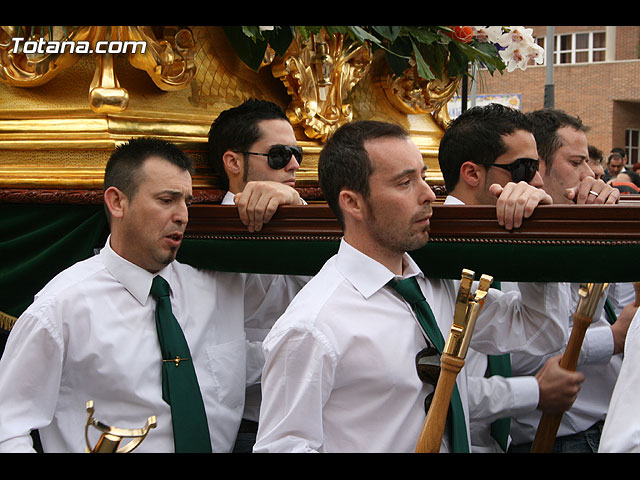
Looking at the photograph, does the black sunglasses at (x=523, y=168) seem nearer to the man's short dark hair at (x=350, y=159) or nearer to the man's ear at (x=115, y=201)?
the man's short dark hair at (x=350, y=159)

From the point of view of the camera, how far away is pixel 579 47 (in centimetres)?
2502

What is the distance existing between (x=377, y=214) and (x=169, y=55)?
1.27 m

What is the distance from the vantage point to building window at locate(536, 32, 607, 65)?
24812mm

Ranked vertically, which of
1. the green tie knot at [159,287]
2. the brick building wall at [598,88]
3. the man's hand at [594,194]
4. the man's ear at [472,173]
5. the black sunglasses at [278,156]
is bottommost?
the green tie knot at [159,287]

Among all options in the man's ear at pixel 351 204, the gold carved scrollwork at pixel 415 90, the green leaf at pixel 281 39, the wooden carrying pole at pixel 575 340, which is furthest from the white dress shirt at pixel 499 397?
the gold carved scrollwork at pixel 415 90

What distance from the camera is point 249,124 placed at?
3.18 metres

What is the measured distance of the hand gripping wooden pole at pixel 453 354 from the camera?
195cm

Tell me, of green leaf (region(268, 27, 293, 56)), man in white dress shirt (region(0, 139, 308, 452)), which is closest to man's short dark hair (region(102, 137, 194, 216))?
man in white dress shirt (region(0, 139, 308, 452))

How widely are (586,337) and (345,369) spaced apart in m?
1.24

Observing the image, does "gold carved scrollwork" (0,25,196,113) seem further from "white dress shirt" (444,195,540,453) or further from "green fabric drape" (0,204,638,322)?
"white dress shirt" (444,195,540,453)

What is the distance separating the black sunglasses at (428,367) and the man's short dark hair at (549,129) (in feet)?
5.35

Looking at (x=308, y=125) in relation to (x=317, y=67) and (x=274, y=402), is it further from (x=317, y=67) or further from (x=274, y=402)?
(x=274, y=402)

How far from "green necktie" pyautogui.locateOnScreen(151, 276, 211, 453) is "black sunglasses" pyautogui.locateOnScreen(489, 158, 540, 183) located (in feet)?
4.29

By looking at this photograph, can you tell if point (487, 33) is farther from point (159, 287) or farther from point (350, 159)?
point (159, 287)
